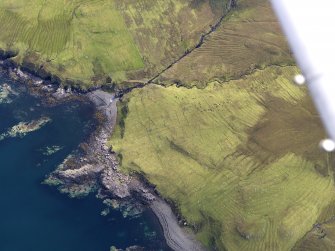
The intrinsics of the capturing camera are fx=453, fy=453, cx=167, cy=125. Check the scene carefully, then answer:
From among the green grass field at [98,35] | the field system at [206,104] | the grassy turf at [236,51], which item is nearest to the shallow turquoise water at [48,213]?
the field system at [206,104]

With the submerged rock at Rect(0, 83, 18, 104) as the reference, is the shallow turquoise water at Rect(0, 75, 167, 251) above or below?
below

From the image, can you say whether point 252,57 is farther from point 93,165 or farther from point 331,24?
point 93,165

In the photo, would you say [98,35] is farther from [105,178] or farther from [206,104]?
[105,178]

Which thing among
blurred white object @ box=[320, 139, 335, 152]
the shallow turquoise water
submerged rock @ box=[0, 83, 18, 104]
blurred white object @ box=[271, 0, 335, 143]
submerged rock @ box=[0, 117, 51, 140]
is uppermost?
blurred white object @ box=[271, 0, 335, 143]

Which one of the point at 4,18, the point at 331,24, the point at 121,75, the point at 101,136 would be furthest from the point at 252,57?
the point at 4,18

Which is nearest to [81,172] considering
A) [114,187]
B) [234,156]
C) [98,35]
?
[114,187]

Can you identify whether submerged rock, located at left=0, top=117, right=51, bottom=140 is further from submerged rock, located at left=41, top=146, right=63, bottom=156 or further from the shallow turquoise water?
submerged rock, located at left=41, top=146, right=63, bottom=156

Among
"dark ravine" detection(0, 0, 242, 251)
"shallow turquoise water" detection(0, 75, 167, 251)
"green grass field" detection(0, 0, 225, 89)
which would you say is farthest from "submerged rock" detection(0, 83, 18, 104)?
"green grass field" detection(0, 0, 225, 89)

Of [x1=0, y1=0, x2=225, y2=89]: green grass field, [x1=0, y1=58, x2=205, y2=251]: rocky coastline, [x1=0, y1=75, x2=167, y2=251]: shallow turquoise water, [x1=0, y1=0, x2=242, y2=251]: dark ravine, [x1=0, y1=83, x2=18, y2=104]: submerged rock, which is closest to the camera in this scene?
[x1=0, y1=75, x2=167, y2=251]: shallow turquoise water
